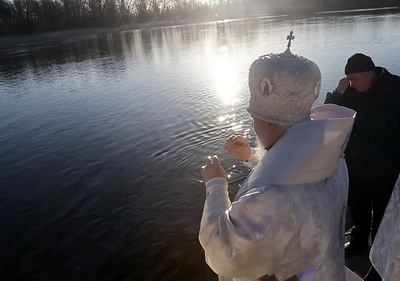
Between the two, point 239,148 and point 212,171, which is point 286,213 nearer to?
point 212,171

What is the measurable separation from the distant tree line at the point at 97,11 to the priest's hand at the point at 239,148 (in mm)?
77118

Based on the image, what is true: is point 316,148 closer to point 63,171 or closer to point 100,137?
point 63,171

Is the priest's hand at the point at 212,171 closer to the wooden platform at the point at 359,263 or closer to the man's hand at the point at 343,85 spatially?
the man's hand at the point at 343,85

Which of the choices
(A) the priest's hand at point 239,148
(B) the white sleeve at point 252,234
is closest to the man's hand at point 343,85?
(A) the priest's hand at point 239,148

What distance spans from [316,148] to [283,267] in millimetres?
569

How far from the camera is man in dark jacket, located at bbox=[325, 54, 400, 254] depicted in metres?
3.38

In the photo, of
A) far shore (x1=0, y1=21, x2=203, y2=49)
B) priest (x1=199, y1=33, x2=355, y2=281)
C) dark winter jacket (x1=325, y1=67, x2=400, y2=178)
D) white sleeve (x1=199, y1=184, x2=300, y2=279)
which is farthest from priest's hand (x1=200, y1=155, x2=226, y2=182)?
far shore (x1=0, y1=21, x2=203, y2=49)

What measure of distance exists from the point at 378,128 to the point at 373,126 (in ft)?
0.17

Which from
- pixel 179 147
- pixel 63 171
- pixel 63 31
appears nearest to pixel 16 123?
pixel 63 171

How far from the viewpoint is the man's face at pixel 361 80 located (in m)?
3.37

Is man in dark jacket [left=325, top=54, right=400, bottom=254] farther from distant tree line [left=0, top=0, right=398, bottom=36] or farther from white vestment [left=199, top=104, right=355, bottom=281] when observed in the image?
→ distant tree line [left=0, top=0, right=398, bottom=36]

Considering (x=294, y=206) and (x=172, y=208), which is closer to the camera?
(x=294, y=206)

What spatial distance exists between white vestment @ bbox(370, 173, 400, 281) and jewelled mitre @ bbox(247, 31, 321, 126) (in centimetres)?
55

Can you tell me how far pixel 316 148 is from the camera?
1.38m
